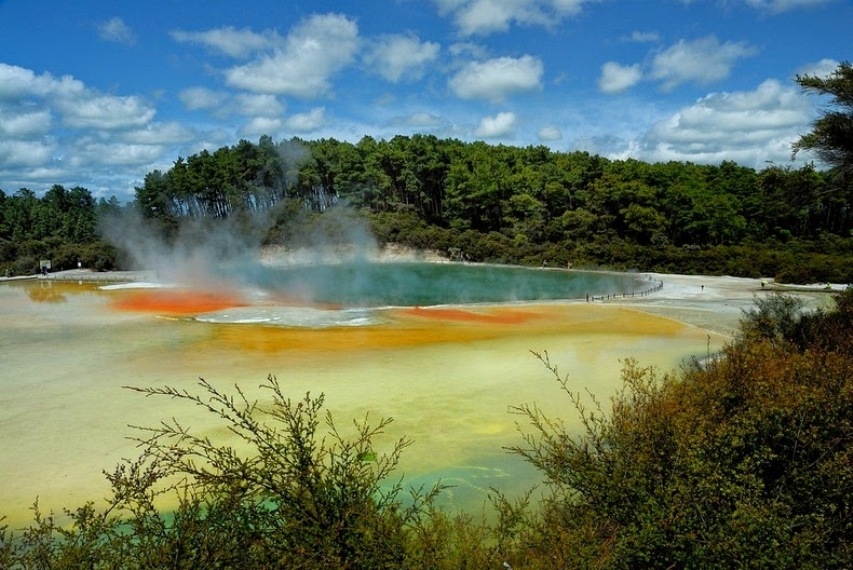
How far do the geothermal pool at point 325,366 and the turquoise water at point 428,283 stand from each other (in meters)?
1.52

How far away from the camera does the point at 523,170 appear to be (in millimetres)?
74375

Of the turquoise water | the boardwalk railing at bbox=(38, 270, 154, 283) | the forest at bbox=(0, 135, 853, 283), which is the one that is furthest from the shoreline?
the turquoise water

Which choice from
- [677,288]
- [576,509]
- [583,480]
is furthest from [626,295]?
[576,509]

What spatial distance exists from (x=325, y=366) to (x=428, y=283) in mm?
30392

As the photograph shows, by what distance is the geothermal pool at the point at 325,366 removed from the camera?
11.4 metres

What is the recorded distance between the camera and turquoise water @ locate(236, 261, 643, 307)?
130 ft

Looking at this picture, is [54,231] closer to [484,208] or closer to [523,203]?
[484,208]

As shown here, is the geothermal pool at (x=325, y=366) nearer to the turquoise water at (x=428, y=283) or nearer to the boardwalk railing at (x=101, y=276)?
the turquoise water at (x=428, y=283)

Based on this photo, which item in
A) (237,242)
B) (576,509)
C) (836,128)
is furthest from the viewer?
(237,242)

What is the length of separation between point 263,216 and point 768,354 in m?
71.7

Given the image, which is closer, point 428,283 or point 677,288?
point 677,288

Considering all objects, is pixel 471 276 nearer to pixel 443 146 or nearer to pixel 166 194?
pixel 443 146

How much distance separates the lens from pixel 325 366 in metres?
19.0

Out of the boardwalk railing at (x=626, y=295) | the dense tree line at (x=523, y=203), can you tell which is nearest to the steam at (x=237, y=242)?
the dense tree line at (x=523, y=203)
